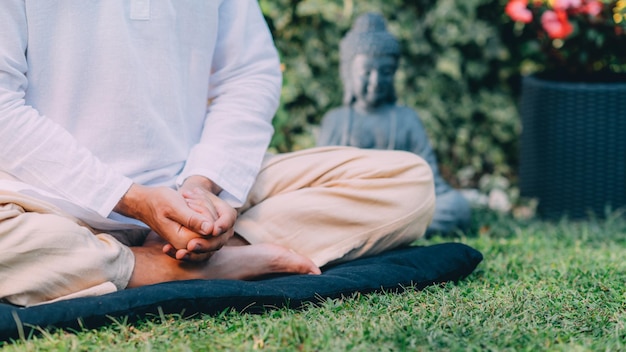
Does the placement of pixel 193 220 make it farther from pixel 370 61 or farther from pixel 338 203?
pixel 370 61

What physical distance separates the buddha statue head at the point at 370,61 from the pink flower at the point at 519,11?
0.97 metres

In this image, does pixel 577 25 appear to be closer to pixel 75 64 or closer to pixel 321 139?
pixel 321 139

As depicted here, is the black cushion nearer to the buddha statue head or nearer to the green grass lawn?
the green grass lawn

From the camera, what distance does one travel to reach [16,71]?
7.46 feet

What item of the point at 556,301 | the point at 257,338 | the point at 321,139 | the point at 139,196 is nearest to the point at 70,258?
the point at 139,196

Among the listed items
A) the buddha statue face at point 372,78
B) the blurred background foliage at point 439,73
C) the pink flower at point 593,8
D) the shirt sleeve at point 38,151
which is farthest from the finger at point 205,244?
the pink flower at point 593,8

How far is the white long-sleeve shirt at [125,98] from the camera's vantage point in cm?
227

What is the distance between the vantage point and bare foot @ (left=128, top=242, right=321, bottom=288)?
7.68 ft

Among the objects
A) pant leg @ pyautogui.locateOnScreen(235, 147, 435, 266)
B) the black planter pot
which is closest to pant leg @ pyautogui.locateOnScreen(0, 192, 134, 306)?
pant leg @ pyautogui.locateOnScreen(235, 147, 435, 266)

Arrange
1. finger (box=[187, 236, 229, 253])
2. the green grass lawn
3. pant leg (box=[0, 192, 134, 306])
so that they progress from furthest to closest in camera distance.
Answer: finger (box=[187, 236, 229, 253]) → pant leg (box=[0, 192, 134, 306]) → the green grass lawn

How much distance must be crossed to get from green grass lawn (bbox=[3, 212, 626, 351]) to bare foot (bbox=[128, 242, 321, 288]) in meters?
0.26

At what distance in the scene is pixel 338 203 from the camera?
2635 millimetres

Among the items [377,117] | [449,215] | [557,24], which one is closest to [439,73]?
[557,24]

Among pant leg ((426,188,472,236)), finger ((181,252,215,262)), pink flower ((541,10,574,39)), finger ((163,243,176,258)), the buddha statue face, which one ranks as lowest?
pant leg ((426,188,472,236))
